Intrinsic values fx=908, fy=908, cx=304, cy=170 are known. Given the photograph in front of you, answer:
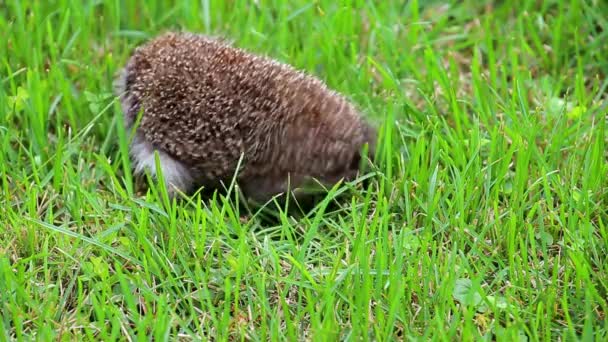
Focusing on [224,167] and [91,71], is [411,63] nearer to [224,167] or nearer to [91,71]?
[224,167]

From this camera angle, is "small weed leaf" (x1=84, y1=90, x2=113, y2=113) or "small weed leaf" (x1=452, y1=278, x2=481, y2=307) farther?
"small weed leaf" (x1=84, y1=90, x2=113, y2=113)

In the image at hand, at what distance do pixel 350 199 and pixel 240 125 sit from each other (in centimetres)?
68

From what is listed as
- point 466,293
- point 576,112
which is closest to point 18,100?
point 466,293

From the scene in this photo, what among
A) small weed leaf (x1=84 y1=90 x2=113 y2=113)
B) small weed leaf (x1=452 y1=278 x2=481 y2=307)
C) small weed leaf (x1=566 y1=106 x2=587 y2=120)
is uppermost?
small weed leaf (x1=566 y1=106 x2=587 y2=120)

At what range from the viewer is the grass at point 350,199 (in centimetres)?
379

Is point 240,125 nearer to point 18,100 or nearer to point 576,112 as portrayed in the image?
point 18,100

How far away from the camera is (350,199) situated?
4605 millimetres

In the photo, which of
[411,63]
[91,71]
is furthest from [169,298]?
[411,63]

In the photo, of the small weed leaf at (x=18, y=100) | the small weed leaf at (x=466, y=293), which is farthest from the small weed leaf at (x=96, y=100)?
the small weed leaf at (x=466, y=293)

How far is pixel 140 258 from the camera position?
4070mm

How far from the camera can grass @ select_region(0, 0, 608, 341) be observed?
379 cm

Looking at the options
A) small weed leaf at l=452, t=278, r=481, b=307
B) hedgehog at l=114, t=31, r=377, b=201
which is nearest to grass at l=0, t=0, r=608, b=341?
small weed leaf at l=452, t=278, r=481, b=307

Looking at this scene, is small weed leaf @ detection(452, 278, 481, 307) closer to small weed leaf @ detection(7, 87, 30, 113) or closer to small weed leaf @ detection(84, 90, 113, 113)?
small weed leaf @ detection(84, 90, 113, 113)

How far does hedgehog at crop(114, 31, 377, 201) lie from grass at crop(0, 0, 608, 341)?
0.15m
